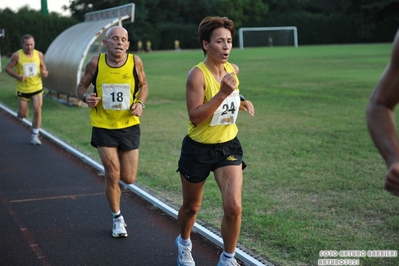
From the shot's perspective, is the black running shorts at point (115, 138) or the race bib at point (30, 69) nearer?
the black running shorts at point (115, 138)

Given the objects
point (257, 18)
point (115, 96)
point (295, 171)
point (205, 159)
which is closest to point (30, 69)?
point (295, 171)

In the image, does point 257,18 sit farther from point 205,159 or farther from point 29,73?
point 205,159

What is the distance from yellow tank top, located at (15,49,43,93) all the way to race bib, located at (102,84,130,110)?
7.19 metres

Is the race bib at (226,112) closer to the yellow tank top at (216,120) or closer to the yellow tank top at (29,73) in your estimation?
the yellow tank top at (216,120)

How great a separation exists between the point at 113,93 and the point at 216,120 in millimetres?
1779

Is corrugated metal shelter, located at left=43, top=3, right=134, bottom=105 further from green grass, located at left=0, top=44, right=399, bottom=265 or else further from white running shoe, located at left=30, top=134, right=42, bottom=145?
white running shoe, located at left=30, top=134, right=42, bottom=145

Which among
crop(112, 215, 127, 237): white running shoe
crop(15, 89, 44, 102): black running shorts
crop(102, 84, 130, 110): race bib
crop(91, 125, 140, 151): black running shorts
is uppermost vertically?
A: crop(102, 84, 130, 110): race bib

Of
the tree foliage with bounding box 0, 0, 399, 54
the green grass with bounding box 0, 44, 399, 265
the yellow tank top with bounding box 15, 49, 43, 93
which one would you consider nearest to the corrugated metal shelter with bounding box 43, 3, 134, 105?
the green grass with bounding box 0, 44, 399, 265

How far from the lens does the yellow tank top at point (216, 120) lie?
507 cm

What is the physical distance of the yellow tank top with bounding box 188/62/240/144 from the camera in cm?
507

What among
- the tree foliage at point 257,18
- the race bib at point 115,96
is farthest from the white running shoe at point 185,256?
the tree foliage at point 257,18

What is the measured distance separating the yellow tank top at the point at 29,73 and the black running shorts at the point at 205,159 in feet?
29.0

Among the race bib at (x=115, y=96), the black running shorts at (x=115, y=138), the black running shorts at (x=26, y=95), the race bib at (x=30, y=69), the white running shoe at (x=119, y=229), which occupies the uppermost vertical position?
the race bib at (x=115, y=96)

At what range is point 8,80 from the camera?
33.7m
